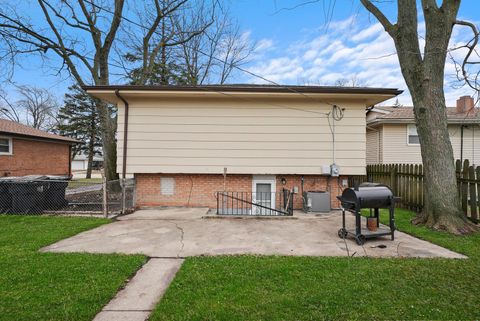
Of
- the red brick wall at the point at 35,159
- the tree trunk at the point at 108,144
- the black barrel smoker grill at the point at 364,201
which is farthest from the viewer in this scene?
the red brick wall at the point at 35,159

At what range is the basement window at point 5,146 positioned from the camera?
14.9m

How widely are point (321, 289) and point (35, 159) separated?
20.9 meters

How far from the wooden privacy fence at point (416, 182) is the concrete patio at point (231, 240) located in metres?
1.26

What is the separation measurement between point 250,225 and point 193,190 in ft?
9.44

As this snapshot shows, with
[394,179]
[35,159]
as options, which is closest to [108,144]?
[35,159]

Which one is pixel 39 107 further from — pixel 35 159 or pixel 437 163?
pixel 437 163

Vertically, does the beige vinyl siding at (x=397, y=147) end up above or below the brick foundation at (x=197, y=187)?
above

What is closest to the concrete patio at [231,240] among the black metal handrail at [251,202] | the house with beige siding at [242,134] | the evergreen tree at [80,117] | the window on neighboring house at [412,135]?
the black metal handrail at [251,202]

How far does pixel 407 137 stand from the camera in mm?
12984

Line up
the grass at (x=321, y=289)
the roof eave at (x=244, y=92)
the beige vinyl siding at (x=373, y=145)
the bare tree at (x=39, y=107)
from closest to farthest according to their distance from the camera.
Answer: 1. the grass at (x=321, y=289)
2. the roof eave at (x=244, y=92)
3. the beige vinyl siding at (x=373, y=145)
4. the bare tree at (x=39, y=107)

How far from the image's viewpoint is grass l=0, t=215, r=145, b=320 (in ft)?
7.98

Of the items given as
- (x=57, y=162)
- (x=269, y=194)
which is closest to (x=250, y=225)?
(x=269, y=194)

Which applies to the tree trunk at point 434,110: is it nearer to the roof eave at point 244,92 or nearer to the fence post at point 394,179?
the roof eave at point 244,92

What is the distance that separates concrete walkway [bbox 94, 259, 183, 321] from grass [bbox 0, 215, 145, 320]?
11 cm
